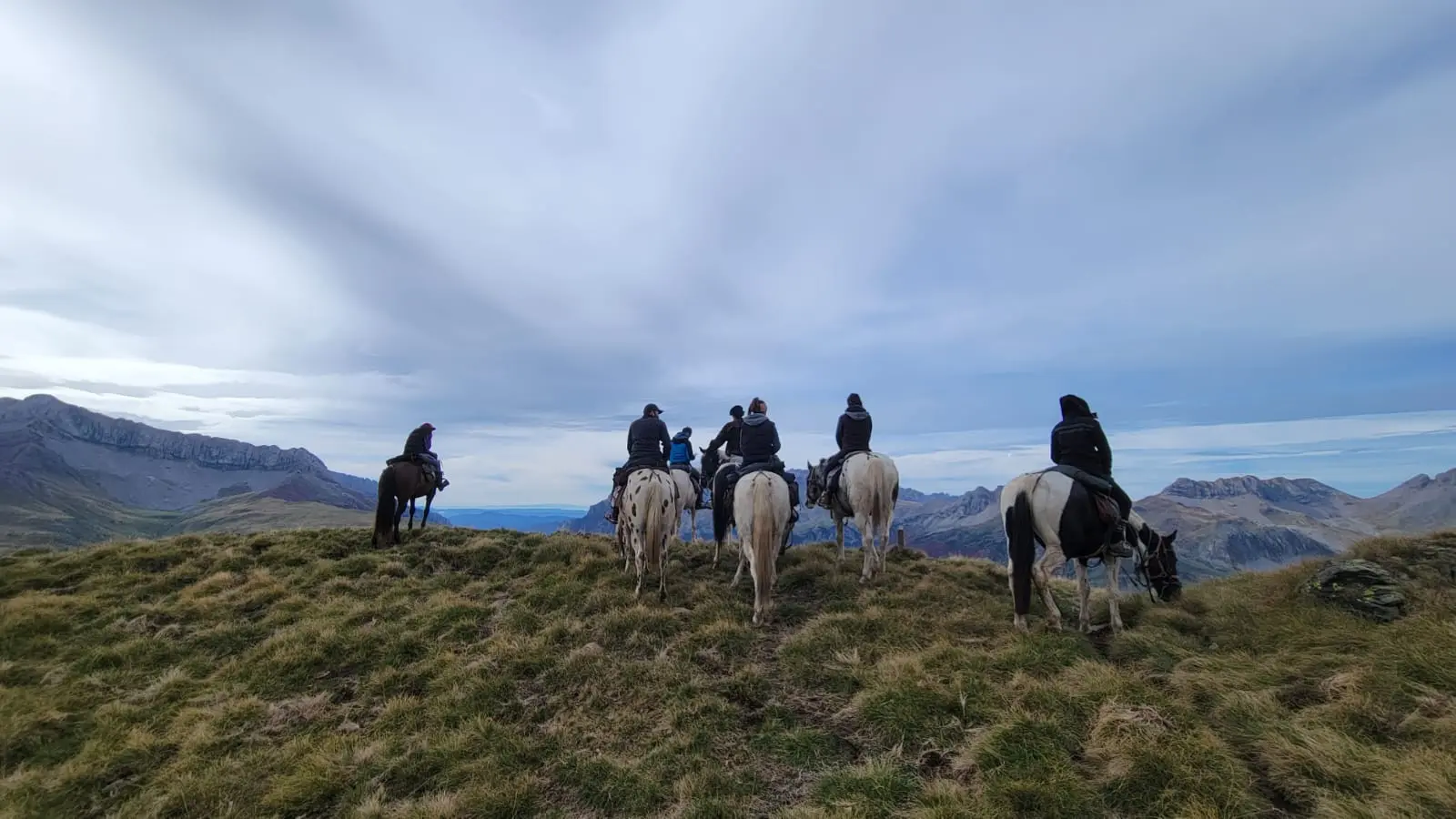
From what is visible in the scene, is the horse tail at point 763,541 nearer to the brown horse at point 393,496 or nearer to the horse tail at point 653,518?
the horse tail at point 653,518

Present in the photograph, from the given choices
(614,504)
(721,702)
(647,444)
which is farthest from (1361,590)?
(614,504)

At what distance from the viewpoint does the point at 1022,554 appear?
29.5ft

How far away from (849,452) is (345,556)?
12.9 metres

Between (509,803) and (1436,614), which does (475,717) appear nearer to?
(509,803)

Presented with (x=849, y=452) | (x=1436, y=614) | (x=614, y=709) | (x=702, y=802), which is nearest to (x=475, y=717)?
(x=614, y=709)

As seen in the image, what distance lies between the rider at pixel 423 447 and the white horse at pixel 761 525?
10.7m

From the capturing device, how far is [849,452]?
12.9 metres

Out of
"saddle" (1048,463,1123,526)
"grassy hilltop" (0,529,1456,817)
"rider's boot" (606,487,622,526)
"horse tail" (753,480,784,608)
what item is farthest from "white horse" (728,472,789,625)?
"saddle" (1048,463,1123,526)

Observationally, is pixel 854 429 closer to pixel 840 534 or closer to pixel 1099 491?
pixel 840 534

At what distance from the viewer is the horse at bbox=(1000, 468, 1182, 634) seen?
860 cm

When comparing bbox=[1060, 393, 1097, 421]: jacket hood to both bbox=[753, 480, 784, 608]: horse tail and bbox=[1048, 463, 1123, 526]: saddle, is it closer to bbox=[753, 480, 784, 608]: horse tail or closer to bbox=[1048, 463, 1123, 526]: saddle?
bbox=[1048, 463, 1123, 526]: saddle

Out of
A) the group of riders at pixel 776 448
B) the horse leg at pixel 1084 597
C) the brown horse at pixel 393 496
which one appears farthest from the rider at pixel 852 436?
the brown horse at pixel 393 496

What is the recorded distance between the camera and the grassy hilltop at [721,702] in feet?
16.6

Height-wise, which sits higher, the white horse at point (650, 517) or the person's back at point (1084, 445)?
the person's back at point (1084, 445)
